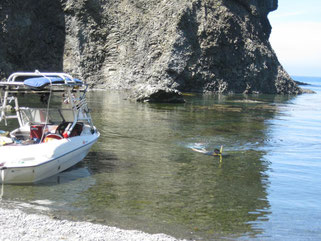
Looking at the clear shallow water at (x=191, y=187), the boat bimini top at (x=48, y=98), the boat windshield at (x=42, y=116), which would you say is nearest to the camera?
the clear shallow water at (x=191, y=187)

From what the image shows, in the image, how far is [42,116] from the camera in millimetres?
17391

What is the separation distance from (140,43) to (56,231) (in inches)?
2386

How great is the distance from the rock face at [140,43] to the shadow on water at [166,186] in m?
39.8

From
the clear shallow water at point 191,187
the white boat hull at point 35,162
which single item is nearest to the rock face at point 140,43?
the clear shallow water at point 191,187

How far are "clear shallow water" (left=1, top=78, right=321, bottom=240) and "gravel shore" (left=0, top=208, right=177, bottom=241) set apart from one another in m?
0.63

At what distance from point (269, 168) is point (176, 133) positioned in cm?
928

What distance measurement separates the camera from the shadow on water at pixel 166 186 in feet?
36.8

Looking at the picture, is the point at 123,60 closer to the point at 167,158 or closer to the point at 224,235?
the point at 167,158

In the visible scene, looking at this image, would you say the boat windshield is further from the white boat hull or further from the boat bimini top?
the white boat hull

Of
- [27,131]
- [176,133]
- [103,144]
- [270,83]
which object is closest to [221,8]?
[270,83]

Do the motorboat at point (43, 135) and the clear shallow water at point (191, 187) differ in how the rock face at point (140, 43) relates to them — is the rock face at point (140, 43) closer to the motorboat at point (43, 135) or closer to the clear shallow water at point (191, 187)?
the clear shallow water at point (191, 187)

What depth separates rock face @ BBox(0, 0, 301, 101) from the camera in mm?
65125

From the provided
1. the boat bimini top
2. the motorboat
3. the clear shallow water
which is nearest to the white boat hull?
the motorboat

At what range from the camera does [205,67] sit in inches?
2657
